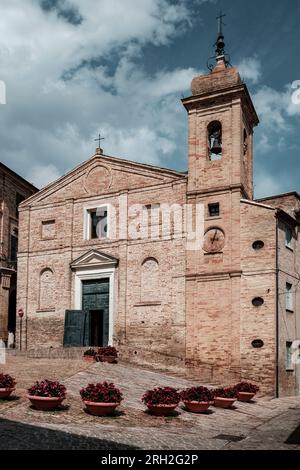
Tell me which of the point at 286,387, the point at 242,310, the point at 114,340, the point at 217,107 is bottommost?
the point at 286,387

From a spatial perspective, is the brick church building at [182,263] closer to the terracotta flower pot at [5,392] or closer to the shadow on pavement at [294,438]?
the shadow on pavement at [294,438]

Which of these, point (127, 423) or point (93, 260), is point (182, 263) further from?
point (127, 423)

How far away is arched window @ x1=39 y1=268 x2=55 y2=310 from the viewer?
30.0 m

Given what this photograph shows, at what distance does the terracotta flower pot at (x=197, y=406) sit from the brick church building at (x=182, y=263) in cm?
758

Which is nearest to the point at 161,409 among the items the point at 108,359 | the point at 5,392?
the point at 5,392

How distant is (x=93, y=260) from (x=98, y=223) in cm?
227

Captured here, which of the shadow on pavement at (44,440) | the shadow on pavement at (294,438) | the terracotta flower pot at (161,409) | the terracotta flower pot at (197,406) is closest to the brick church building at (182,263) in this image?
the terracotta flower pot at (197,406)

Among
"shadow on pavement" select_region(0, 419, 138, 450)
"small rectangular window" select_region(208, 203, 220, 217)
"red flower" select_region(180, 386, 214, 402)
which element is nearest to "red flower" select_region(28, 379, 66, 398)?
"shadow on pavement" select_region(0, 419, 138, 450)

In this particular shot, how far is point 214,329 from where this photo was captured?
25500mm

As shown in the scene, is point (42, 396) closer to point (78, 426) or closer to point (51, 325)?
point (78, 426)

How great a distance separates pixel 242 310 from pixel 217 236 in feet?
12.6

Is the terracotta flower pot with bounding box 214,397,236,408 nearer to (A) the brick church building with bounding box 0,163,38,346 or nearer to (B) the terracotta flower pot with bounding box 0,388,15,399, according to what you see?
(B) the terracotta flower pot with bounding box 0,388,15,399

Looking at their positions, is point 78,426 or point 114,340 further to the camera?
point 114,340
